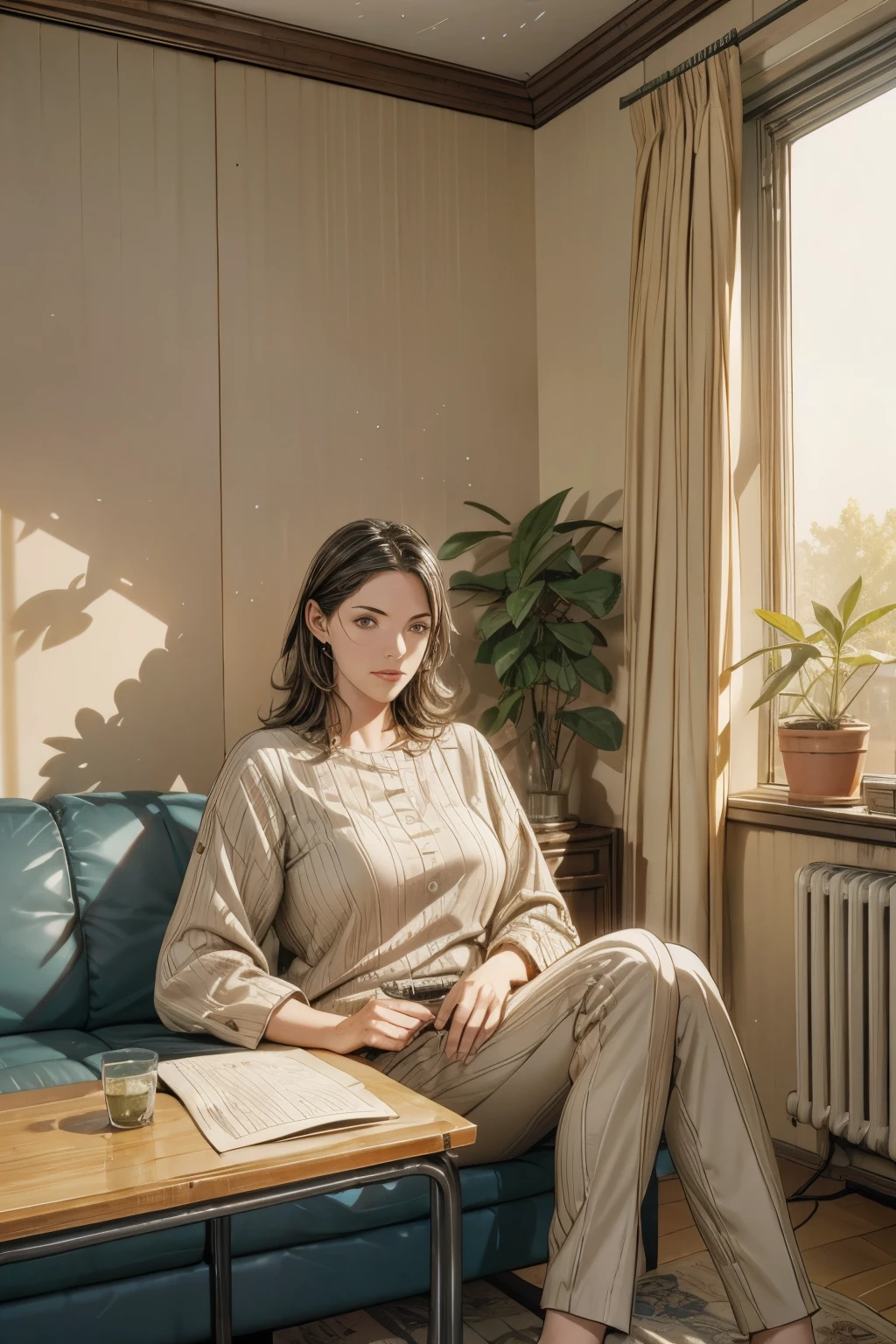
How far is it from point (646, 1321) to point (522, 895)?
27.6 inches

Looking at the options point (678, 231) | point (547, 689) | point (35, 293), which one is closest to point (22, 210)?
point (35, 293)

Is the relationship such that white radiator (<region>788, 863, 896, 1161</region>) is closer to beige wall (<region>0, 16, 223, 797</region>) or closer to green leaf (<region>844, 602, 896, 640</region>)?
green leaf (<region>844, 602, 896, 640</region>)

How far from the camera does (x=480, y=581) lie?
9.72 ft

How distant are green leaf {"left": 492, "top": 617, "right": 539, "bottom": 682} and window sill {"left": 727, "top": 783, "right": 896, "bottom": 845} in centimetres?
61

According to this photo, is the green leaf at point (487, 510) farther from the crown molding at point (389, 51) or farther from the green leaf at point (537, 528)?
the crown molding at point (389, 51)

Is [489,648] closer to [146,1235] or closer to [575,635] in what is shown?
[575,635]

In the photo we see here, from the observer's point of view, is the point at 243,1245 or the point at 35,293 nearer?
the point at 243,1245

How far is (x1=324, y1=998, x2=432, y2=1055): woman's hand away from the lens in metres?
1.48

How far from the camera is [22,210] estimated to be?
261 cm

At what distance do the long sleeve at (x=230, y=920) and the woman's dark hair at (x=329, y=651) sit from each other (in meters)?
0.16

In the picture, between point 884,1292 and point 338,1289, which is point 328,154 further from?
point 884,1292

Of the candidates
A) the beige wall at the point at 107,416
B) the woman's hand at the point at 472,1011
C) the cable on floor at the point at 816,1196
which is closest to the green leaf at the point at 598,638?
the beige wall at the point at 107,416

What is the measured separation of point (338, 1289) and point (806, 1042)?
118 cm

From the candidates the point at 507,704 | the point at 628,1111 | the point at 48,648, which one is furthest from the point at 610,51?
the point at 628,1111
